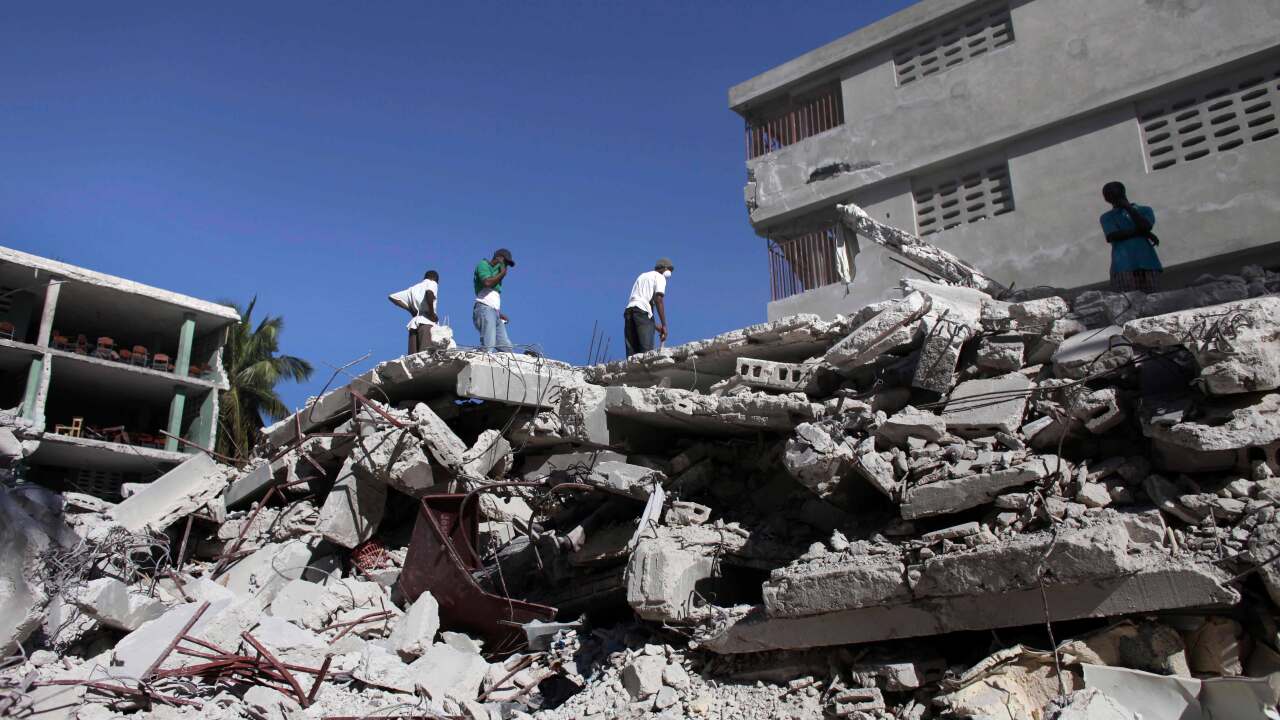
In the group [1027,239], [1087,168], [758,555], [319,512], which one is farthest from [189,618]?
[1087,168]

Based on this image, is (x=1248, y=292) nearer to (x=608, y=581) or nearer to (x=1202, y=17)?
(x=608, y=581)

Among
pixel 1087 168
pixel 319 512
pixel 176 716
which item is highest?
pixel 1087 168

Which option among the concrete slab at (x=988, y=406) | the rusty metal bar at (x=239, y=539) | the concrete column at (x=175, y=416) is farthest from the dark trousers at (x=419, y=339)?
the concrete column at (x=175, y=416)

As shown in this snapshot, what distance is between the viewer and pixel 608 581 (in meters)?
7.28

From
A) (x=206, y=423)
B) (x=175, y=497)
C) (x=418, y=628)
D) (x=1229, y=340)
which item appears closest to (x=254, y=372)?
(x=206, y=423)

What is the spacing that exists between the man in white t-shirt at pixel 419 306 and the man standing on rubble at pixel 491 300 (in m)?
0.62

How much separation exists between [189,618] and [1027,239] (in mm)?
10352

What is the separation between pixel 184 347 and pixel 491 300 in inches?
499

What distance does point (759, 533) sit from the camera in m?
6.64

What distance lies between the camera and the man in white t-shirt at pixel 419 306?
10192 mm

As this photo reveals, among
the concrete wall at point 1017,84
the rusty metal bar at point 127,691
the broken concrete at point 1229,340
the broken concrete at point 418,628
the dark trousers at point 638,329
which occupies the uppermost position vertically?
the concrete wall at point 1017,84

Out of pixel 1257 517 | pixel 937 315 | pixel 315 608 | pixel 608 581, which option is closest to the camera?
pixel 1257 517

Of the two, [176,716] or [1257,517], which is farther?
[176,716]

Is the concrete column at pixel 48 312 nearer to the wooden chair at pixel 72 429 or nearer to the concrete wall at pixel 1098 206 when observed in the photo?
the wooden chair at pixel 72 429
